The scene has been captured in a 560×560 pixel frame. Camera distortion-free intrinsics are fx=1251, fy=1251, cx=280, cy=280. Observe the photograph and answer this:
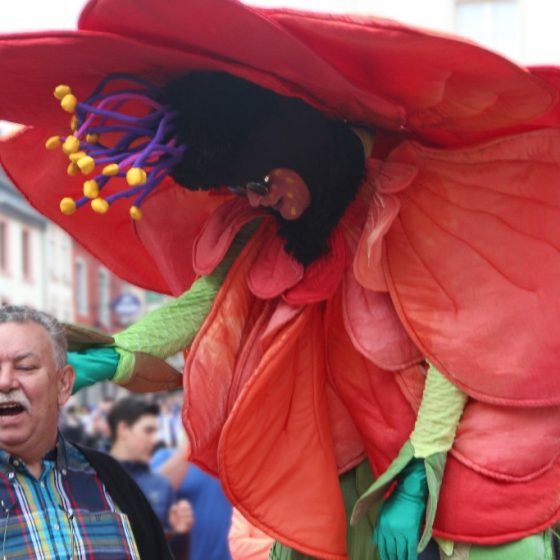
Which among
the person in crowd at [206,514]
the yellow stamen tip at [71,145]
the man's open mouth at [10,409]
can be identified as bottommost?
the person in crowd at [206,514]

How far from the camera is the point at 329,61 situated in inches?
117

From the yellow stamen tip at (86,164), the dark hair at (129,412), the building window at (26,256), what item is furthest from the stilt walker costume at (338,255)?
the building window at (26,256)

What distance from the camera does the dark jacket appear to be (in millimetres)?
2896

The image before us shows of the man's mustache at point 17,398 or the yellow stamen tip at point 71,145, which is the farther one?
the yellow stamen tip at point 71,145

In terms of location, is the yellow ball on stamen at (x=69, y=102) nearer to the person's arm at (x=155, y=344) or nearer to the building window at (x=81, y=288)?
the person's arm at (x=155, y=344)

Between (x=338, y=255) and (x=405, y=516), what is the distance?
27.8 inches

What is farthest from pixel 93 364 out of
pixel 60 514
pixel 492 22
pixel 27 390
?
pixel 492 22

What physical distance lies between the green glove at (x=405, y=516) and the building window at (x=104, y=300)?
34042mm

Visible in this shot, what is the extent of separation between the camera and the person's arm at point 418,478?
3076 millimetres

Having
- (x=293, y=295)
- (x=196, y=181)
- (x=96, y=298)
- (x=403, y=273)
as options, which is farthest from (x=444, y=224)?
(x=96, y=298)

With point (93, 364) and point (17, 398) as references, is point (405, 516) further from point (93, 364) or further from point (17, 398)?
point (17, 398)

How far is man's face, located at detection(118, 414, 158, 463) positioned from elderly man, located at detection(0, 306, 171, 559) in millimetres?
2548

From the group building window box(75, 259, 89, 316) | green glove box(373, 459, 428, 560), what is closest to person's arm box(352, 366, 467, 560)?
green glove box(373, 459, 428, 560)

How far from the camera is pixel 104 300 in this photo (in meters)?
39.8
